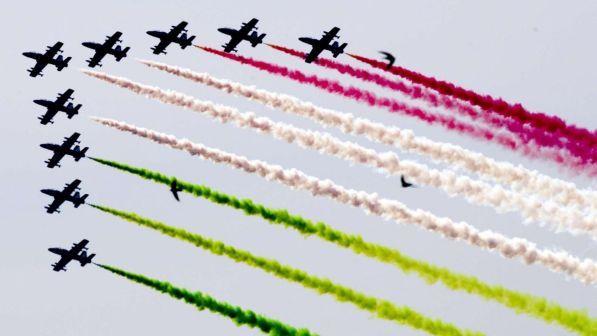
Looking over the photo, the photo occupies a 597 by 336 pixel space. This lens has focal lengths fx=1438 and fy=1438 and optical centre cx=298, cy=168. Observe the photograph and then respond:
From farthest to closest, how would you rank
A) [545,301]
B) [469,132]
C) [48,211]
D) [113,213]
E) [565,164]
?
[48,211], [113,213], [469,132], [565,164], [545,301]

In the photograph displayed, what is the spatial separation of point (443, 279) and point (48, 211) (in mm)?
46846

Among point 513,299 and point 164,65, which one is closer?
point 513,299

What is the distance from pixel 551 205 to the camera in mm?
84000

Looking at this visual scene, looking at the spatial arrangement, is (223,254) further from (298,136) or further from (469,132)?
(469,132)

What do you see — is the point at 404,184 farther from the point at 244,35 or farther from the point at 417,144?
the point at 244,35

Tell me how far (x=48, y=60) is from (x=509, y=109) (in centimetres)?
4392

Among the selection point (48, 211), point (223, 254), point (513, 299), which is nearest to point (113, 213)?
point (223, 254)

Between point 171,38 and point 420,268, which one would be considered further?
point 171,38

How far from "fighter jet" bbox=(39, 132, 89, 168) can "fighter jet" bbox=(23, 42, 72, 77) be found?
229 inches

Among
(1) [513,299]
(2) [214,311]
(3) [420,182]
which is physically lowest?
(2) [214,311]

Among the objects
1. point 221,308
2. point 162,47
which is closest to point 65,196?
point 162,47

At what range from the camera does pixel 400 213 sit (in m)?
87.3

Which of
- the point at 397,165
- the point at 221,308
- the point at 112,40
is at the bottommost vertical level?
the point at 221,308

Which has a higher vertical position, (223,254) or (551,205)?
(551,205)
